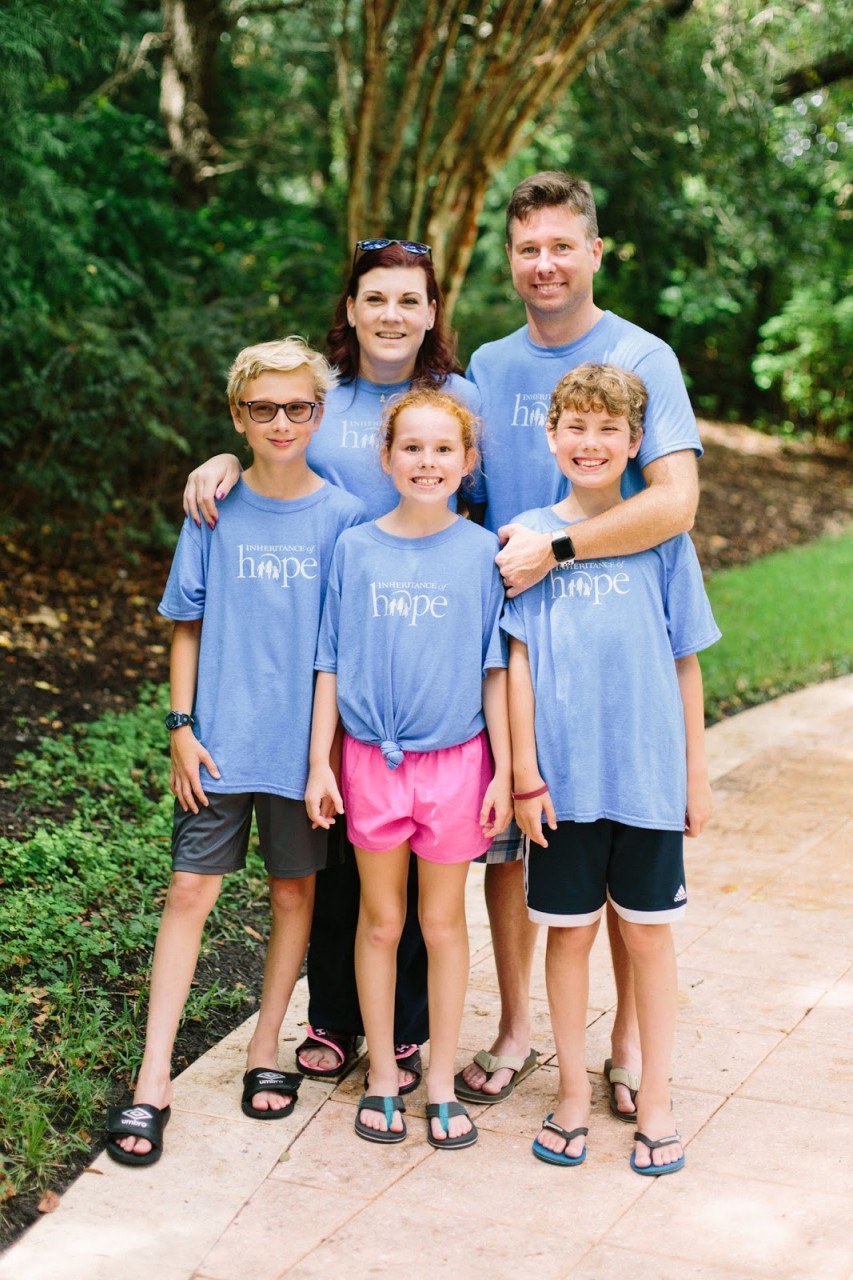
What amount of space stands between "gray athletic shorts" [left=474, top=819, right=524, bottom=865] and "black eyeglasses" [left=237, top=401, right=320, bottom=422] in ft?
3.59

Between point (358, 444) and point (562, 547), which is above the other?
point (358, 444)

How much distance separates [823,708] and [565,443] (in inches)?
183

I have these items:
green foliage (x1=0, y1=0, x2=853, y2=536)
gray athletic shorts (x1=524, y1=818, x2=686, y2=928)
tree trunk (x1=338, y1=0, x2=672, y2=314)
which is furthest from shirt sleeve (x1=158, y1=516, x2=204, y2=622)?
tree trunk (x1=338, y1=0, x2=672, y2=314)

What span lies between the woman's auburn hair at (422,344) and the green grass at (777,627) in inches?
165

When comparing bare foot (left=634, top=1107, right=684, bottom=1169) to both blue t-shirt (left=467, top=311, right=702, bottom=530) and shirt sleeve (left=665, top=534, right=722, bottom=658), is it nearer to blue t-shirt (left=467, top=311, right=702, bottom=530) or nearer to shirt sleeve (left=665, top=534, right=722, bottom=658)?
shirt sleeve (left=665, top=534, right=722, bottom=658)

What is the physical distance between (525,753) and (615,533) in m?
0.53

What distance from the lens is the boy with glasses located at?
3.14m

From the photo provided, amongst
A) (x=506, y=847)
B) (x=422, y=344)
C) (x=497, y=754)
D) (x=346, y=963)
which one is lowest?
(x=346, y=963)

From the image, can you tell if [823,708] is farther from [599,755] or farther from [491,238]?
[491,238]

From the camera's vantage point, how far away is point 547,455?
3.23m

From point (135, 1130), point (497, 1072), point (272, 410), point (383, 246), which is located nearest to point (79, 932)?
point (135, 1130)

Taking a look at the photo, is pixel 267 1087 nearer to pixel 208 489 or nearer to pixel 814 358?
pixel 208 489

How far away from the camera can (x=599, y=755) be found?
2965 mm

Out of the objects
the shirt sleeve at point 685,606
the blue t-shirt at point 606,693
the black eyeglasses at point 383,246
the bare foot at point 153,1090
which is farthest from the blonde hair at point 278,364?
the bare foot at point 153,1090
